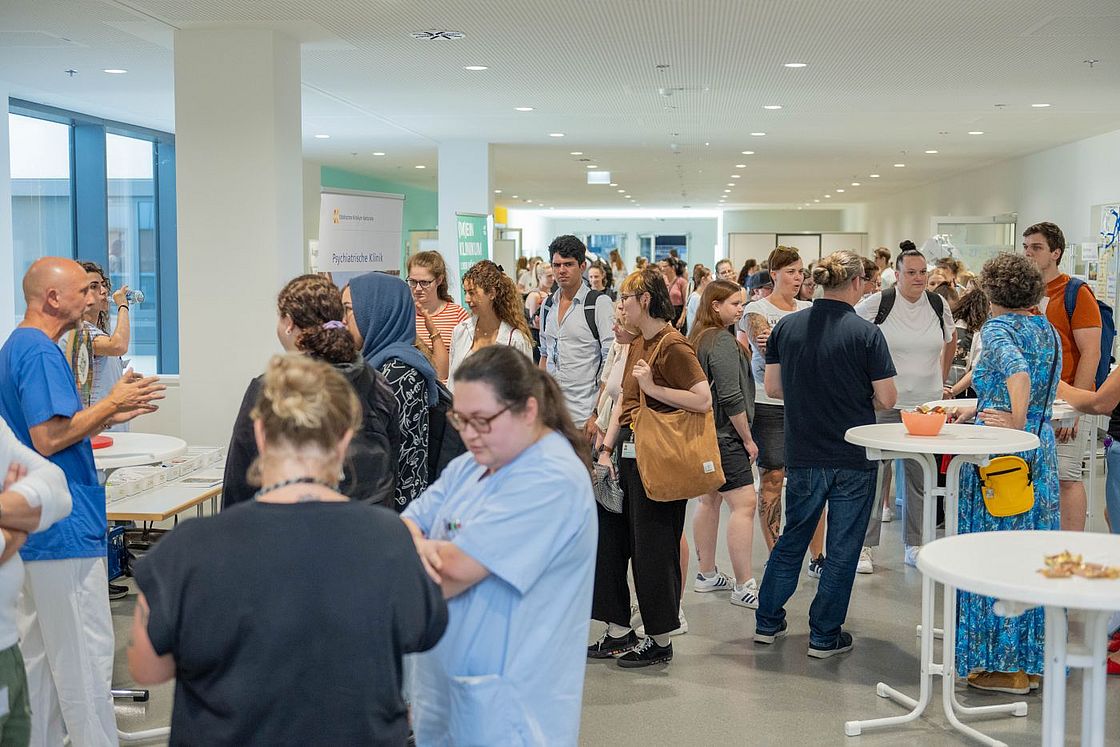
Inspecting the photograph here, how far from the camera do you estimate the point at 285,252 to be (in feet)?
21.7

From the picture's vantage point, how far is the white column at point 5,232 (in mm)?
9047

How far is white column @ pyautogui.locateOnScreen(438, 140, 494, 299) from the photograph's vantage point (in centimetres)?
1261

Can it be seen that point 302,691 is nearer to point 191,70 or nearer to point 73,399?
point 73,399

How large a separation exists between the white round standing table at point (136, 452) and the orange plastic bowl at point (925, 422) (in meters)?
2.39

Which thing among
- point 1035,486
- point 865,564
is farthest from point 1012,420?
point 865,564

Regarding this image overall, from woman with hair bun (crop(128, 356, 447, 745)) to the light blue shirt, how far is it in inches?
9.9

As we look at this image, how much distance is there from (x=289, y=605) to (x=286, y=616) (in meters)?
0.02

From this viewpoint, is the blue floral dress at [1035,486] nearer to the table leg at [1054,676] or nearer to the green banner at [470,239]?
the table leg at [1054,676]

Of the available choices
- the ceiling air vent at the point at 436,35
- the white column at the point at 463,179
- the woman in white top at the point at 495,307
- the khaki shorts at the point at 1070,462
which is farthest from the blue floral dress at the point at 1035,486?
the white column at the point at 463,179

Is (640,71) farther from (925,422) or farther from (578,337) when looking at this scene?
(925,422)

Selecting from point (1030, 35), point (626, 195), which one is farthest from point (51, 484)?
point (626, 195)

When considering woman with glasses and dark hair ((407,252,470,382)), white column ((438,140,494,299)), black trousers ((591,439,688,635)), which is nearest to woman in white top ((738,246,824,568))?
black trousers ((591,439,688,635))

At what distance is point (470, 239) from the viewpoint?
10.9 m

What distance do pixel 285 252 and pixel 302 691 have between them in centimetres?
522
